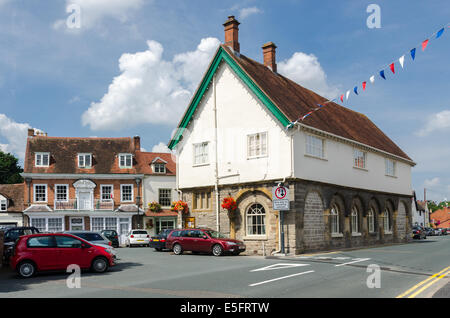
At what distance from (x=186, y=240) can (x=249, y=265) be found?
711 centimetres

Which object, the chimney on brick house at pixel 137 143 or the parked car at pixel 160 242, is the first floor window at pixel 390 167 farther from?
the chimney on brick house at pixel 137 143

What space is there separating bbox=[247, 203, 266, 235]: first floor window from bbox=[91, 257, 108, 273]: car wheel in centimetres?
1071

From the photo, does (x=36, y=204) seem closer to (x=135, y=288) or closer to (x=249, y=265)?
(x=249, y=265)

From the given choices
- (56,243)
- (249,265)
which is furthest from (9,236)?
(249,265)

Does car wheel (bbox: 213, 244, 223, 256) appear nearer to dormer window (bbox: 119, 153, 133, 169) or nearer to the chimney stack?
dormer window (bbox: 119, 153, 133, 169)

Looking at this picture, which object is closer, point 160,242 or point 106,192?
point 160,242

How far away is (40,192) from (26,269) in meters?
30.6

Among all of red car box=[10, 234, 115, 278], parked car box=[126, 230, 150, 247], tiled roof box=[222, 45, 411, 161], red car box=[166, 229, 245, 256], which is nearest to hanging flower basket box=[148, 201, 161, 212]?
parked car box=[126, 230, 150, 247]

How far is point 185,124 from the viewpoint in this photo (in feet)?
98.2

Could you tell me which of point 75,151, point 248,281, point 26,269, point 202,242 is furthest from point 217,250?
point 75,151

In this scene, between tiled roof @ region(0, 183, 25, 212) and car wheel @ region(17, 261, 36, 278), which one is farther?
tiled roof @ region(0, 183, 25, 212)

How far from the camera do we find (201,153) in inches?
1152

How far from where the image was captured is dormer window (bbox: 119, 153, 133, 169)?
156ft

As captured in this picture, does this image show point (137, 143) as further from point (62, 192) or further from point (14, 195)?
point (14, 195)
